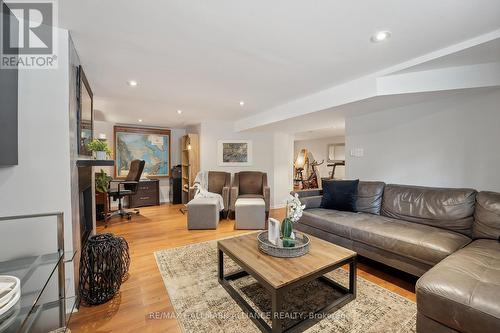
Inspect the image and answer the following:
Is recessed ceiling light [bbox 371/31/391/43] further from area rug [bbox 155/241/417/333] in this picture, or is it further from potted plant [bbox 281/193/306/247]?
area rug [bbox 155/241/417/333]

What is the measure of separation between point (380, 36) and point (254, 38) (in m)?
0.99

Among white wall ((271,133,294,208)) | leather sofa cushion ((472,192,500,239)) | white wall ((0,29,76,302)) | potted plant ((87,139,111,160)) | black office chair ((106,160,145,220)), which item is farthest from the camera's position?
white wall ((271,133,294,208))

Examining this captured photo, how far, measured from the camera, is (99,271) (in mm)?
1735

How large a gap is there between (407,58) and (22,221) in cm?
345

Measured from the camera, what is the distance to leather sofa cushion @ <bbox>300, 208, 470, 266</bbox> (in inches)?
70.4

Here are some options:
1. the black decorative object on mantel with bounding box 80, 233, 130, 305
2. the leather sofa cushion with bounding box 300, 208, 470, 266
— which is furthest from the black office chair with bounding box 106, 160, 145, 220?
the leather sofa cushion with bounding box 300, 208, 470, 266

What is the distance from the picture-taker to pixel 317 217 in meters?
2.75

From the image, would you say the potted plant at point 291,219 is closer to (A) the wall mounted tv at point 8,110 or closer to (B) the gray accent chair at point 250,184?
(A) the wall mounted tv at point 8,110

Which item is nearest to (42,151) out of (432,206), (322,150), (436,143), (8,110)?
(8,110)

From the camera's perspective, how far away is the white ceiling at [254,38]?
1.35 metres

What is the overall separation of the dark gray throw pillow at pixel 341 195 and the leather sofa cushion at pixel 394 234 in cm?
15

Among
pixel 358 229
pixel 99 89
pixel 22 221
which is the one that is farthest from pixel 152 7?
pixel 358 229

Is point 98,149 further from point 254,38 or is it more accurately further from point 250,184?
point 250,184

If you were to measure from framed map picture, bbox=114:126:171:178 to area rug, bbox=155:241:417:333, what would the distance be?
3.96 meters
